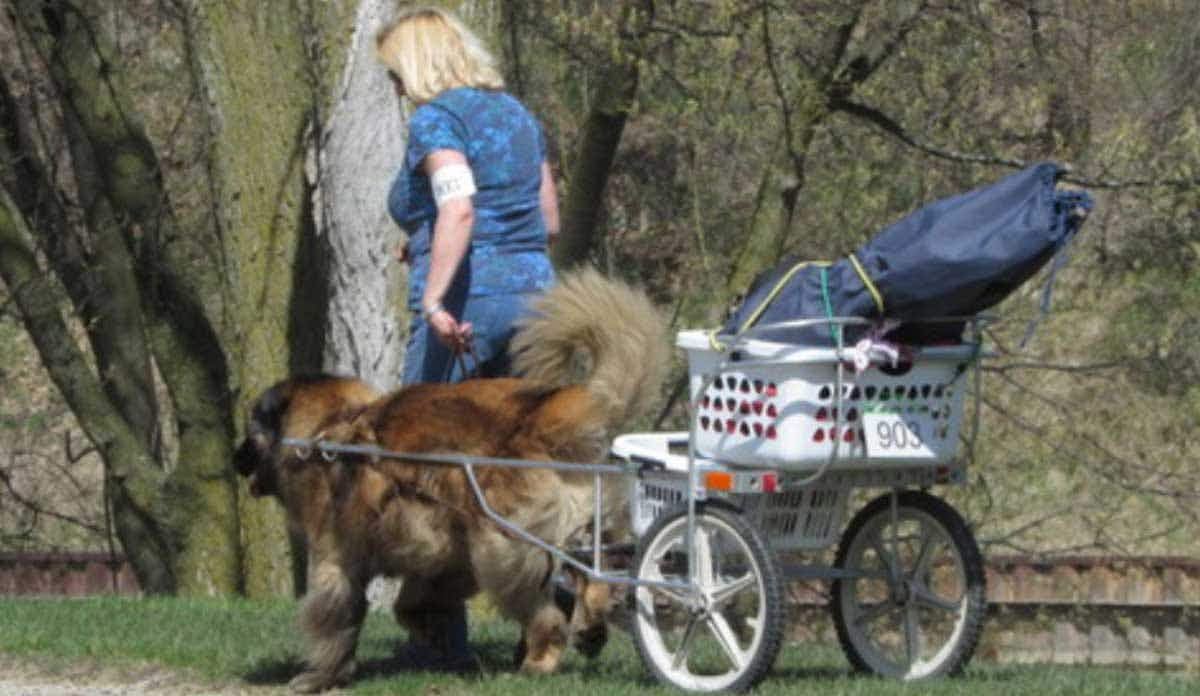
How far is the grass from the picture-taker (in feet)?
23.3

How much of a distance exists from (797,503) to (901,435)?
1.84 feet

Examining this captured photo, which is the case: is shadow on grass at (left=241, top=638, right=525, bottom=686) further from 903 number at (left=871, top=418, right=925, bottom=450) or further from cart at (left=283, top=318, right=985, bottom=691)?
903 number at (left=871, top=418, right=925, bottom=450)

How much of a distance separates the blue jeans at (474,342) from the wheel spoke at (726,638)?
1.28 metres

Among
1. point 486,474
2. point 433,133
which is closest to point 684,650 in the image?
point 486,474

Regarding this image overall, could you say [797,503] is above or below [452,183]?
below

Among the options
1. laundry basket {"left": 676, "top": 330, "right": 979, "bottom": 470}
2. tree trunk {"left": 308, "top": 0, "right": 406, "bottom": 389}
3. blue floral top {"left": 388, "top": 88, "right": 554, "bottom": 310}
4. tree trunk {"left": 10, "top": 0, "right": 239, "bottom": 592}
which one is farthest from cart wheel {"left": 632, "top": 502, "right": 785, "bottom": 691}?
tree trunk {"left": 10, "top": 0, "right": 239, "bottom": 592}

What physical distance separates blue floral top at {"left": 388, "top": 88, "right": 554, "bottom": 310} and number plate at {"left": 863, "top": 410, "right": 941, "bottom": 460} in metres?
1.43

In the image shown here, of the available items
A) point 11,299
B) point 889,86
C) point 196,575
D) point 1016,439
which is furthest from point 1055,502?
point 11,299

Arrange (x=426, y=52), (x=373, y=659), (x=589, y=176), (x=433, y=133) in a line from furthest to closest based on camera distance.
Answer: (x=589, y=176)
(x=373, y=659)
(x=426, y=52)
(x=433, y=133)

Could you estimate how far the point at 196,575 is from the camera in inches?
567

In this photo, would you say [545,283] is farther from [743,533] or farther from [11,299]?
[11,299]

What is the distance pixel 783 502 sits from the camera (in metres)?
7.15

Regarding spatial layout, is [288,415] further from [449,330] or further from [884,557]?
[884,557]

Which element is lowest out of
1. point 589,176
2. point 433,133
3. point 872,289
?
point 872,289
